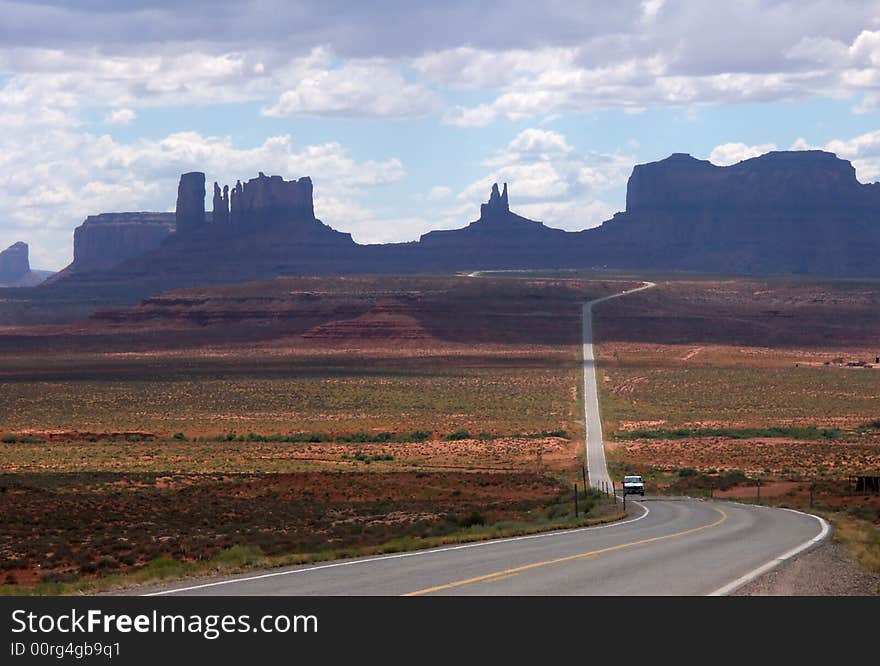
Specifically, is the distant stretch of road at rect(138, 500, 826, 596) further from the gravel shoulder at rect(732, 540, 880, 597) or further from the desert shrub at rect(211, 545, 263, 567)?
the desert shrub at rect(211, 545, 263, 567)

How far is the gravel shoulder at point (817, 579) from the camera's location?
15.4 metres

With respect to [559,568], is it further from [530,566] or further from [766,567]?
[766,567]

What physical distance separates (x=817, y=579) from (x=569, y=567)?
3207 mm

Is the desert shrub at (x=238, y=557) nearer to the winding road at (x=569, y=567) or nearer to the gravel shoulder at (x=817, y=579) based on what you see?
the winding road at (x=569, y=567)

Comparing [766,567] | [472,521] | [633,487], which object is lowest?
[633,487]

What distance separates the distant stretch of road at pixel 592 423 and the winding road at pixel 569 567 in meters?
20.6

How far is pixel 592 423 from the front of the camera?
237ft

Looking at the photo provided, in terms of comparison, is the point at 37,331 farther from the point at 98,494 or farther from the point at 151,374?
the point at 98,494

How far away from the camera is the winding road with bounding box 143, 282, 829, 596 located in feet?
51.3

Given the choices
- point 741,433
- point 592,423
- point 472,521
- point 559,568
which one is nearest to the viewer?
point 559,568

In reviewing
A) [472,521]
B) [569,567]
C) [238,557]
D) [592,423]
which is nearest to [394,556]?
[238,557]

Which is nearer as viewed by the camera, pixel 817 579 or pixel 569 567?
pixel 817 579

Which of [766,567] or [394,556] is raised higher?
[766,567]

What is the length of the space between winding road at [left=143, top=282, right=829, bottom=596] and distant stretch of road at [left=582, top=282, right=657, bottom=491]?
2063cm
